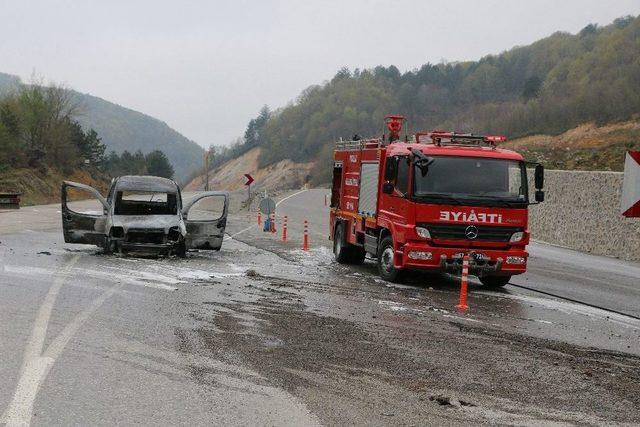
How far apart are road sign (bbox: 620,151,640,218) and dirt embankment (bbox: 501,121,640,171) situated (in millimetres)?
52673

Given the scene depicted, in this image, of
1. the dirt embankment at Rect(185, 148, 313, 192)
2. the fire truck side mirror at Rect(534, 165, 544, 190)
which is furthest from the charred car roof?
the dirt embankment at Rect(185, 148, 313, 192)

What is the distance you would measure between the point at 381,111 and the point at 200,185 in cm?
4872

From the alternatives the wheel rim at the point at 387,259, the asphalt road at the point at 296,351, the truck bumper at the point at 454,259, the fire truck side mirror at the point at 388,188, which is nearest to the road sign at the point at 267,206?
the asphalt road at the point at 296,351

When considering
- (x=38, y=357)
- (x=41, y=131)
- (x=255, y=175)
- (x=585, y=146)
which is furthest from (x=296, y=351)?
(x=255, y=175)

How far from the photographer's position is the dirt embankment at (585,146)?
214 feet

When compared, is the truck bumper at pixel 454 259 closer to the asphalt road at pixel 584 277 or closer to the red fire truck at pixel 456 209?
the red fire truck at pixel 456 209

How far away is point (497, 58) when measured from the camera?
171 meters

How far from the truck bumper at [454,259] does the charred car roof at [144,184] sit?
25.1ft

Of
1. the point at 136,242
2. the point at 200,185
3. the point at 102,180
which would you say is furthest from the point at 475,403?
the point at 200,185

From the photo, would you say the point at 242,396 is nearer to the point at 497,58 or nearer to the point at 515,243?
the point at 515,243

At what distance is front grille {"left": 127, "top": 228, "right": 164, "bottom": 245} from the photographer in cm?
1711

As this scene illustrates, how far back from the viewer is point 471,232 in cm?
1330

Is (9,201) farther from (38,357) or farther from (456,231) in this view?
(38,357)

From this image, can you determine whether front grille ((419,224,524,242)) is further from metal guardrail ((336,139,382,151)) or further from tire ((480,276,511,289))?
metal guardrail ((336,139,382,151))
